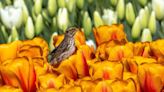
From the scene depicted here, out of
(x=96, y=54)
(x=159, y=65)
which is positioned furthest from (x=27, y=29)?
(x=159, y=65)

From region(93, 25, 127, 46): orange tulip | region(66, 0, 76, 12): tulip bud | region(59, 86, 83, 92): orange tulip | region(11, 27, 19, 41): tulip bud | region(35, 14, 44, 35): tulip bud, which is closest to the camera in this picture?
region(59, 86, 83, 92): orange tulip

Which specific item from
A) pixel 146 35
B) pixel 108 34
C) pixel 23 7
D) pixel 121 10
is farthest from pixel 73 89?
pixel 23 7

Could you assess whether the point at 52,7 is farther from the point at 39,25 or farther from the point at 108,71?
the point at 108,71

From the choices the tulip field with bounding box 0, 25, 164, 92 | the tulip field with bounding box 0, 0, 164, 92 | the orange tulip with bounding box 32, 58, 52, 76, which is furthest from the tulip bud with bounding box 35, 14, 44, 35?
the orange tulip with bounding box 32, 58, 52, 76

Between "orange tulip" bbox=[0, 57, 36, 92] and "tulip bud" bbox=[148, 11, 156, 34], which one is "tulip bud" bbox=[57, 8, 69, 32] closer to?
"tulip bud" bbox=[148, 11, 156, 34]

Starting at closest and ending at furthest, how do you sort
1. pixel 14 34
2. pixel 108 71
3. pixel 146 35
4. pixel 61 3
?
pixel 108 71
pixel 146 35
pixel 14 34
pixel 61 3

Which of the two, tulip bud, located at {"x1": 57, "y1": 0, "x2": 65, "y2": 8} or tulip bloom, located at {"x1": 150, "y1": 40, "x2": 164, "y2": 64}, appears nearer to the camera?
tulip bloom, located at {"x1": 150, "y1": 40, "x2": 164, "y2": 64}

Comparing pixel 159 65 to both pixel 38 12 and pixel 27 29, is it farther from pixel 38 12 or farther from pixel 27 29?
pixel 38 12
